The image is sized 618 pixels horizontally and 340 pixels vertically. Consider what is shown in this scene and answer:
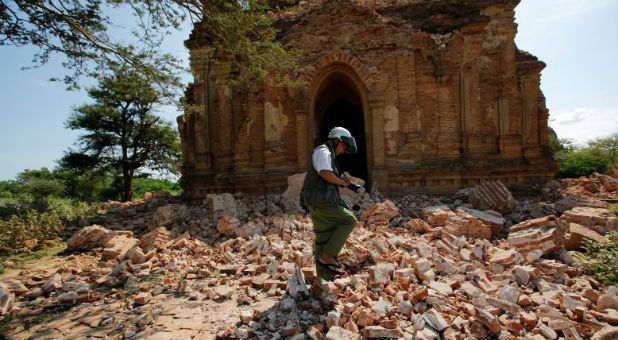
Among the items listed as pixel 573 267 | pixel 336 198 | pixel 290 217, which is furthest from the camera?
pixel 290 217

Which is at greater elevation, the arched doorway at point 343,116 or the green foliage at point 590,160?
the arched doorway at point 343,116

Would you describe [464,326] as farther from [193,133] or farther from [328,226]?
[193,133]

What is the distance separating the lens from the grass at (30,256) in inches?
213

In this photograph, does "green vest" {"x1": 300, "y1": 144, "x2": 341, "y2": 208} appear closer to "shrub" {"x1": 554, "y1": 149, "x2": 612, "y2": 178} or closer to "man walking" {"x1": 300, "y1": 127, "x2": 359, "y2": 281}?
"man walking" {"x1": 300, "y1": 127, "x2": 359, "y2": 281}

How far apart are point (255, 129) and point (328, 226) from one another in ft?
21.6

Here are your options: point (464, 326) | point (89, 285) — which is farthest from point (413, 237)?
point (89, 285)

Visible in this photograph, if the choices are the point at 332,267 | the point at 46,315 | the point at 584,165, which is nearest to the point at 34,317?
the point at 46,315

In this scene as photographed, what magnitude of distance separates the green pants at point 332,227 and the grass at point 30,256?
5.37m

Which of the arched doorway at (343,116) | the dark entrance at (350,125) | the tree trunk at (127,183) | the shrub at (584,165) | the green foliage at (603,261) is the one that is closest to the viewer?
the green foliage at (603,261)

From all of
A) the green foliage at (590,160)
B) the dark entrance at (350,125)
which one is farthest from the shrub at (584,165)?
the dark entrance at (350,125)

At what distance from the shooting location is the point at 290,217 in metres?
6.46

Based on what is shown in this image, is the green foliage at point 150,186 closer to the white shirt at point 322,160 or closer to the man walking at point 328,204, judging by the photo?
the man walking at point 328,204

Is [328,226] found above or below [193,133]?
below

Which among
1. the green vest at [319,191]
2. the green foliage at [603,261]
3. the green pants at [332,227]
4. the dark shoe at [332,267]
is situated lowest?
the green foliage at [603,261]
